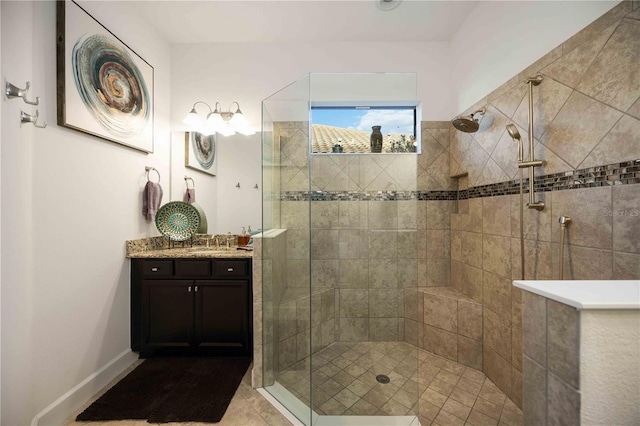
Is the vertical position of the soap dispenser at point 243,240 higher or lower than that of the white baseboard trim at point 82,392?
higher

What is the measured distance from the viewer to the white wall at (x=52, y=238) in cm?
128

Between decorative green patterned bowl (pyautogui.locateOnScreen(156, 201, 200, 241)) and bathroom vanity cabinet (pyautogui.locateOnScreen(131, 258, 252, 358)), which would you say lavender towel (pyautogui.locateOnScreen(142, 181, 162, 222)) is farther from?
bathroom vanity cabinet (pyautogui.locateOnScreen(131, 258, 252, 358))

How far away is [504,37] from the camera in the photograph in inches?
71.1

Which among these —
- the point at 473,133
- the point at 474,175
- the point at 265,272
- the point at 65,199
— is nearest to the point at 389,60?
the point at 473,133

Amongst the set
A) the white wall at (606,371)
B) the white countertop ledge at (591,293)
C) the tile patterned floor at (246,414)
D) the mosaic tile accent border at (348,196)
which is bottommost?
the tile patterned floor at (246,414)

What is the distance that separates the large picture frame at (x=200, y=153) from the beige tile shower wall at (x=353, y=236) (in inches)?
40.2

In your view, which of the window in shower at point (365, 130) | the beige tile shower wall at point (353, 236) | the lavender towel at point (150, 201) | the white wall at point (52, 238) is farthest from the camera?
the lavender towel at point (150, 201)

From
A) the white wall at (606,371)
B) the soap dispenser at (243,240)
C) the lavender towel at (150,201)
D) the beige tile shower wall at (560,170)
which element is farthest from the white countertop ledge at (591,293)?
the lavender towel at (150,201)

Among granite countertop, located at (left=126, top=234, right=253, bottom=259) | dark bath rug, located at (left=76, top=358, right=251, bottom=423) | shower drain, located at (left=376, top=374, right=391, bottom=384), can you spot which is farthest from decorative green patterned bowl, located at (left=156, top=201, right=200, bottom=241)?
shower drain, located at (left=376, top=374, right=391, bottom=384)

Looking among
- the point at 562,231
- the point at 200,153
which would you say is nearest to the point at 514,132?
the point at 562,231

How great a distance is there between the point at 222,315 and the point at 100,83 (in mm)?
1908

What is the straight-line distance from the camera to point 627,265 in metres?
1.08

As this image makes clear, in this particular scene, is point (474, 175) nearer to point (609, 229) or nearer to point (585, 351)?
point (609, 229)

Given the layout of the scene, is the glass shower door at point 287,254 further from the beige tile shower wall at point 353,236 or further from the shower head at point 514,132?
the shower head at point 514,132
